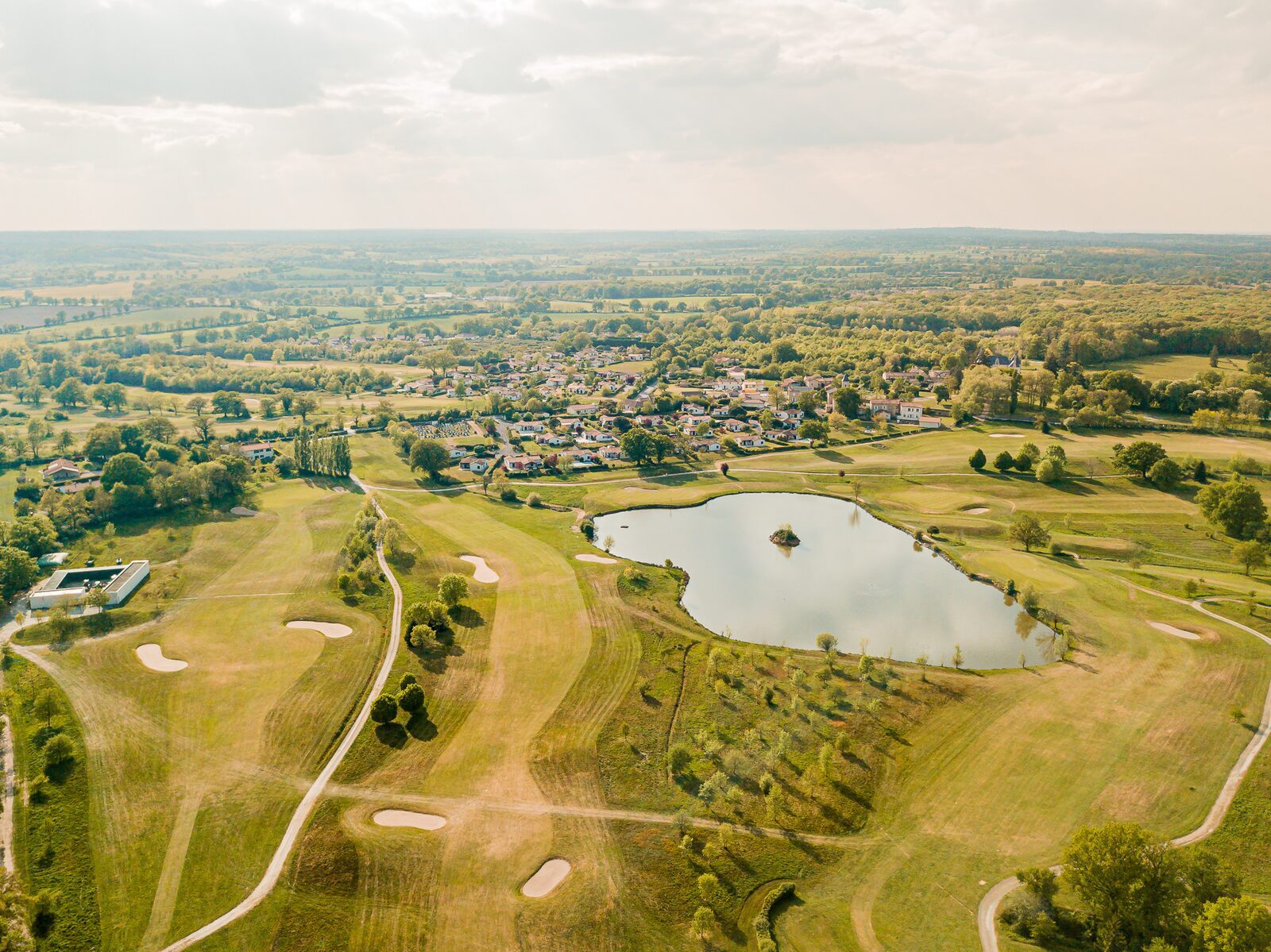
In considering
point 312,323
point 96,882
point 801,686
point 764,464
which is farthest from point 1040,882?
point 312,323

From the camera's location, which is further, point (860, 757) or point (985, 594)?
point (985, 594)

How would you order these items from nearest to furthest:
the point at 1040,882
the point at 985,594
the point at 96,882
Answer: the point at 1040,882, the point at 96,882, the point at 985,594

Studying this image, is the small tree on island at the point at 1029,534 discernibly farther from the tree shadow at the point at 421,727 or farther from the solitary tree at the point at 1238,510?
the tree shadow at the point at 421,727

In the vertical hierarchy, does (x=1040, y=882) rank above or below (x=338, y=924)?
above

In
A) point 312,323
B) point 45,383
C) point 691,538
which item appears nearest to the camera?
point 691,538

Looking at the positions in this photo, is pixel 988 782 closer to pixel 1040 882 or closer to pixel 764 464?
pixel 1040 882

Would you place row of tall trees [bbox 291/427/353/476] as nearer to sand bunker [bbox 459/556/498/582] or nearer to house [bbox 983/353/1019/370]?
sand bunker [bbox 459/556/498/582]

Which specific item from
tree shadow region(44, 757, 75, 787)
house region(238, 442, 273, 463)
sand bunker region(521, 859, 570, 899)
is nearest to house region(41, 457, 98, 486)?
house region(238, 442, 273, 463)

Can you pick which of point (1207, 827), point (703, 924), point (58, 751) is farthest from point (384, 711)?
point (1207, 827)
